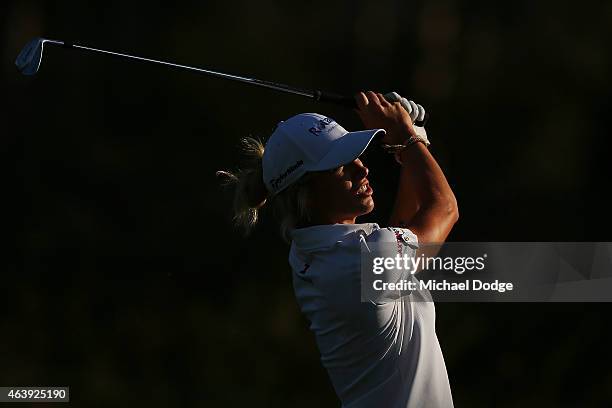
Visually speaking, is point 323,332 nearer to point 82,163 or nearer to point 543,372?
point 543,372

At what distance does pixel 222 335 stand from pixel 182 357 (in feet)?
0.75

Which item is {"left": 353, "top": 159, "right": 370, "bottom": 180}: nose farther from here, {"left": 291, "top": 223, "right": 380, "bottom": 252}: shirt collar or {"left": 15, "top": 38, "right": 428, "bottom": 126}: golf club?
{"left": 15, "top": 38, "right": 428, "bottom": 126}: golf club

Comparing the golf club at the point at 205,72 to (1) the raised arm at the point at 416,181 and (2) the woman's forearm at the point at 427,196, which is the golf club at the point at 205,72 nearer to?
(1) the raised arm at the point at 416,181

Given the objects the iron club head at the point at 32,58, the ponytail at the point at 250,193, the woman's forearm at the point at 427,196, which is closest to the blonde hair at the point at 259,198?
the ponytail at the point at 250,193

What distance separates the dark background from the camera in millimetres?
5973

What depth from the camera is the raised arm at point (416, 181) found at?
288 cm

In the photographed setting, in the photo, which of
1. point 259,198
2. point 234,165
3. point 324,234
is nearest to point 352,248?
point 324,234

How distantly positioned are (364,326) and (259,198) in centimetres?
44

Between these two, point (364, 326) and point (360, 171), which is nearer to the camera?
point (364, 326)

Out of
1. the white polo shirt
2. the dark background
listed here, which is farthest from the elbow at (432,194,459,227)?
the dark background

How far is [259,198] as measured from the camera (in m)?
3.00

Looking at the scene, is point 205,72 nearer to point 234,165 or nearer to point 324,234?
point 324,234

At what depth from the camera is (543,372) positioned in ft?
19.8

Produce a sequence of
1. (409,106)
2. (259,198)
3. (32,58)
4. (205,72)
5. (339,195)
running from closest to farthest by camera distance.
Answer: (339,195)
(259,198)
(409,106)
(205,72)
(32,58)
